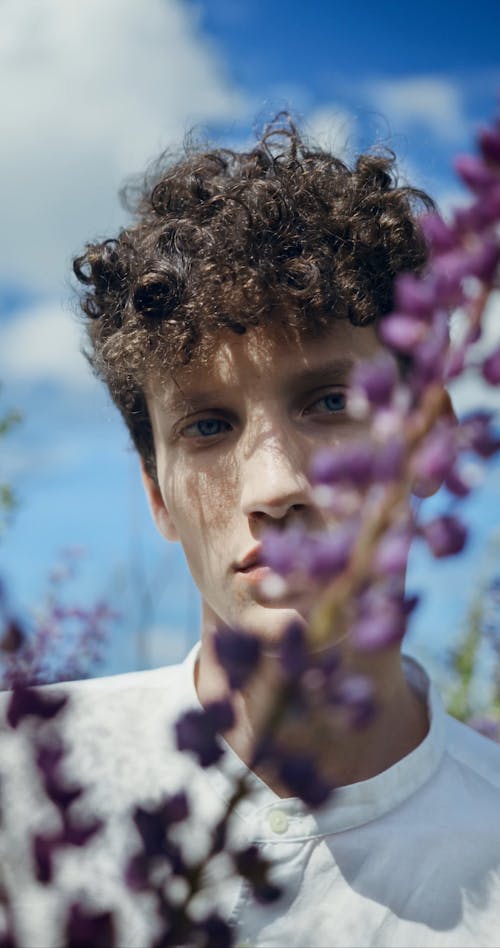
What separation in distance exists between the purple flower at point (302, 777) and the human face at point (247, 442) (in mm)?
979

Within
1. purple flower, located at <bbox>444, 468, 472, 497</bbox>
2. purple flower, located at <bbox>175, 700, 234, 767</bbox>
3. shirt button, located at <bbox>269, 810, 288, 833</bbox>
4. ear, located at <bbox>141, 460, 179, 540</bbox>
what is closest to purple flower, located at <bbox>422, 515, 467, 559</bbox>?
purple flower, located at <bbox>444, 468, 472, 497</bbox>

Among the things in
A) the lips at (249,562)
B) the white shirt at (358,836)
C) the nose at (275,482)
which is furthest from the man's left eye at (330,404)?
the white shirt at (358,836)

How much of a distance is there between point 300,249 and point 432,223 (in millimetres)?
1509

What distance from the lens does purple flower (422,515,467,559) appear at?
1.38 ft

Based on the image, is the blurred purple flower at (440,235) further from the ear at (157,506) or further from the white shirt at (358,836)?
the ear at (157,506)

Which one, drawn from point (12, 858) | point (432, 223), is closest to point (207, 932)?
point (432, 223)

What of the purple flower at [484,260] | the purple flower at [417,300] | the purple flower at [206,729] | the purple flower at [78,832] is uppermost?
the purple flower at [484,260]

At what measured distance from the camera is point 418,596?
0.47 metres

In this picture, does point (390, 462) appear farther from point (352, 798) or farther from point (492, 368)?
point (352, 798)

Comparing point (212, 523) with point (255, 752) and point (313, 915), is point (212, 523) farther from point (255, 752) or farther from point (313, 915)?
point (255, 752)

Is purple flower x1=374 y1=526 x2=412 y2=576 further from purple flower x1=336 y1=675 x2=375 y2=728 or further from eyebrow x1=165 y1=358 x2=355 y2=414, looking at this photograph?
eyebrow x1=165 y1=358 x2=355 y2=414

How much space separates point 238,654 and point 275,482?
3.30 feet

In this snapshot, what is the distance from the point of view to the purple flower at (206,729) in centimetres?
45

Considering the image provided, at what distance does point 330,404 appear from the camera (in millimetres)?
1669
